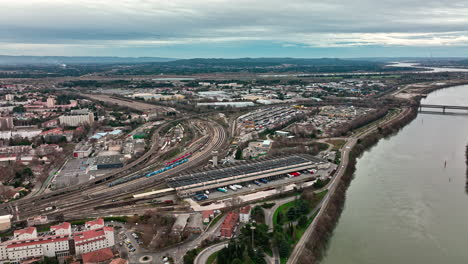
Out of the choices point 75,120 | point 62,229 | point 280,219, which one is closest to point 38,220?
point 62,229

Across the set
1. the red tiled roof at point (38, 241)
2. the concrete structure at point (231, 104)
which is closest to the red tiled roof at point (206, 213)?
the red tiled roof at point (38, 241)

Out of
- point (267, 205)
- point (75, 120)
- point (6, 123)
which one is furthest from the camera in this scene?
point (75, 120)

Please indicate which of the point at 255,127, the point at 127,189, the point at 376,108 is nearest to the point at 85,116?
the point at 255,127

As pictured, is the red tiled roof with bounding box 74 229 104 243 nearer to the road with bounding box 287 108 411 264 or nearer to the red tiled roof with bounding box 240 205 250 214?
the red tiled roof with bounding box 240 205 250 214

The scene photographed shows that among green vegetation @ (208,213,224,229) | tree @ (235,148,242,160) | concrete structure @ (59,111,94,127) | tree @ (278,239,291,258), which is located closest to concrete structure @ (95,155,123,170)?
tree @ (235,148,242,160)

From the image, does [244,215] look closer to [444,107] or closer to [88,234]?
[88,234]

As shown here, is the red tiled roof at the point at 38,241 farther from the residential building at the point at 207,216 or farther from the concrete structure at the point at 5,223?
the residential building at the point at 207,216
